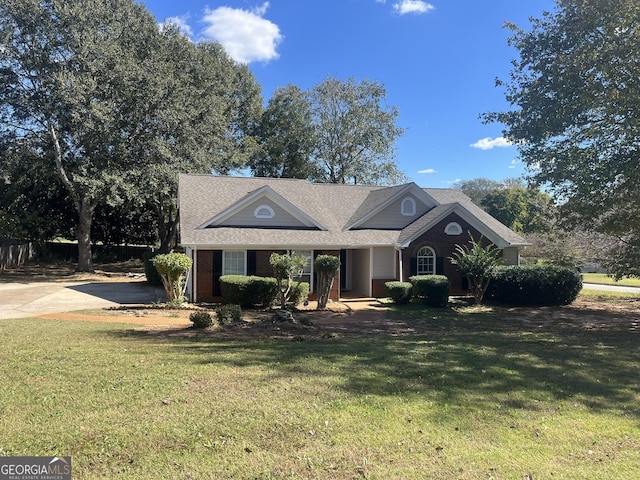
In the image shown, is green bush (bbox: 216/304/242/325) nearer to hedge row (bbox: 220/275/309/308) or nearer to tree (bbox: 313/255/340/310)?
hedge row (bbox: 220/275/309/308)

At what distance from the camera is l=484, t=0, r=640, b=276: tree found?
1275 cm

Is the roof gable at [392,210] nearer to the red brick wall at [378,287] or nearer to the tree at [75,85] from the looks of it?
the red brick wall at [378,287]

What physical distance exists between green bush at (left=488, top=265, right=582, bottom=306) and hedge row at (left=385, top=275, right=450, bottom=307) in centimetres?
280

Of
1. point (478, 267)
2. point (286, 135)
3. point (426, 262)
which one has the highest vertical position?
point (286, 135)

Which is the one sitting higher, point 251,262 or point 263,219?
point 263,219

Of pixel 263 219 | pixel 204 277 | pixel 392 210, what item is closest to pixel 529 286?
pixel 392 210

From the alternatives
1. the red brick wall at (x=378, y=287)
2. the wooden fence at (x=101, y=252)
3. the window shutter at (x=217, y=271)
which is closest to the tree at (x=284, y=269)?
the window shutter at (x=217, y=271)

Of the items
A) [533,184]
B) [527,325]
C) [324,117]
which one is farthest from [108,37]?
[527,325]

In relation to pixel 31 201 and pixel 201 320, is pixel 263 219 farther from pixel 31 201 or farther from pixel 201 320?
pixel 31 201

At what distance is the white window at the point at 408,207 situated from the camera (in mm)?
23875

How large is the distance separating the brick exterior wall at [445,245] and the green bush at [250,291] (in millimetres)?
7537

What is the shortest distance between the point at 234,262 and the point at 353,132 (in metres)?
29.3

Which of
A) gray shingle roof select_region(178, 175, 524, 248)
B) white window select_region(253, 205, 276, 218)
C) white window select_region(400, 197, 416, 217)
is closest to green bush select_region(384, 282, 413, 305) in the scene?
gray shingle roof select_region(178, 175, 524, 248)

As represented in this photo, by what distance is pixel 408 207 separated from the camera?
24.0 meters
